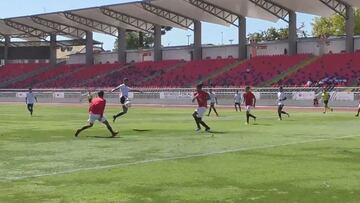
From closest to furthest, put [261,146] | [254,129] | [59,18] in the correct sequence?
1. [261,146]
2. [254,129]
3. [59,18]

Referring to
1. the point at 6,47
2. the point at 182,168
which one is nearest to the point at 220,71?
the point at 6,47

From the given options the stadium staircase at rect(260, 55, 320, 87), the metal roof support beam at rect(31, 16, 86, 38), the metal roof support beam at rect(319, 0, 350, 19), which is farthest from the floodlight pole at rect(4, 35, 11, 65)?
the metal roof support beam at rect(319, 0, 350, 19)

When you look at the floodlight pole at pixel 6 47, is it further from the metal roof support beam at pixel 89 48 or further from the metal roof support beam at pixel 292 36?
the metal roof support beam at pixel 292 36

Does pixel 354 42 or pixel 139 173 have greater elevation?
pixel 354 42

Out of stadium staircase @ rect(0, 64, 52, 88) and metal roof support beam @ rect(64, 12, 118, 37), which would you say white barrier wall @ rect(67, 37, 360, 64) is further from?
metal roof support beam @ rect(64, 12, 118, 37)

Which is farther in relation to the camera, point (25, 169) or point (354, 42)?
point (354, 42)

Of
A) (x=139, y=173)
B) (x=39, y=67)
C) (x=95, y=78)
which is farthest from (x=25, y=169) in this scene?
(x=39, y=67)

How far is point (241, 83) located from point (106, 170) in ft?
162

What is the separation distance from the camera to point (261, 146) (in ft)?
53.0

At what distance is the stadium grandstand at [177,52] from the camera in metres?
60.3

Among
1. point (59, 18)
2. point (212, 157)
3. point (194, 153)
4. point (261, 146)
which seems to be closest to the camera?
point (212, 157)

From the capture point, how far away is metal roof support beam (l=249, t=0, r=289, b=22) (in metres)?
61.1

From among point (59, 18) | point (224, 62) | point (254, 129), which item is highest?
point (59, 18)

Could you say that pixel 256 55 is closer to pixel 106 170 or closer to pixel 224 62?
pixel 224 62
